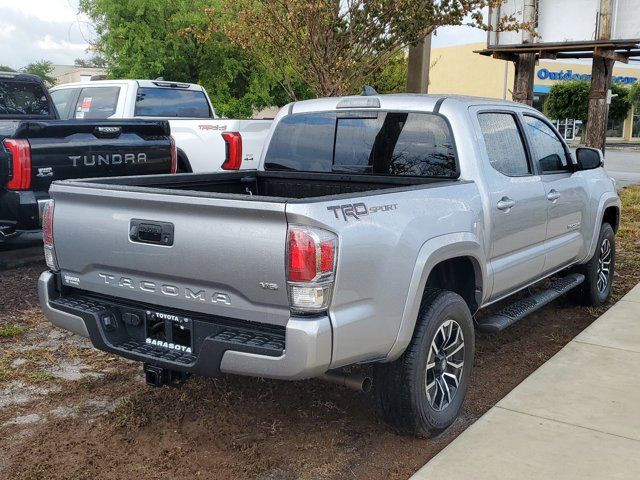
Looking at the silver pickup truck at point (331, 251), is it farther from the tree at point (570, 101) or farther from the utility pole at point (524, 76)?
the tree at point (570, 101)

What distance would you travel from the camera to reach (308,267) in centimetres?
314

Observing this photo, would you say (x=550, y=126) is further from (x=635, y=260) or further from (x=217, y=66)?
(x=217, y=66)

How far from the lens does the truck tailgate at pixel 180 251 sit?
3221mm

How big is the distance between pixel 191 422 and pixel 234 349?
1.11m

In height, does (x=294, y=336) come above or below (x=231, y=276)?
below

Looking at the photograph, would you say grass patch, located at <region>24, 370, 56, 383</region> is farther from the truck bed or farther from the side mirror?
the side mirror

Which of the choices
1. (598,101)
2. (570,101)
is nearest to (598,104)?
(598,101)

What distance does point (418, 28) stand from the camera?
29.6ft

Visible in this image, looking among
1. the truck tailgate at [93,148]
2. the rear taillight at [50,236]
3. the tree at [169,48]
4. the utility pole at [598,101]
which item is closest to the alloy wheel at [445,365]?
the rear taillight at [50,236]

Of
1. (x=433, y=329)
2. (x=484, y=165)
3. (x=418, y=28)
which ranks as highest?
(x=418, y=28)

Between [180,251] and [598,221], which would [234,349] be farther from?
[598,221]

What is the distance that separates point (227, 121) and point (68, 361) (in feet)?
17.0

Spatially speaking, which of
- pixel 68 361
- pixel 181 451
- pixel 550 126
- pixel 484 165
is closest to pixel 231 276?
pixel 181 451

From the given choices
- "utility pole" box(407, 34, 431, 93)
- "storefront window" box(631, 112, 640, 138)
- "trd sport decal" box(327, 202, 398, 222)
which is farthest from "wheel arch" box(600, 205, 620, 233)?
"storefront window" box(631, 112, 640, 138)
